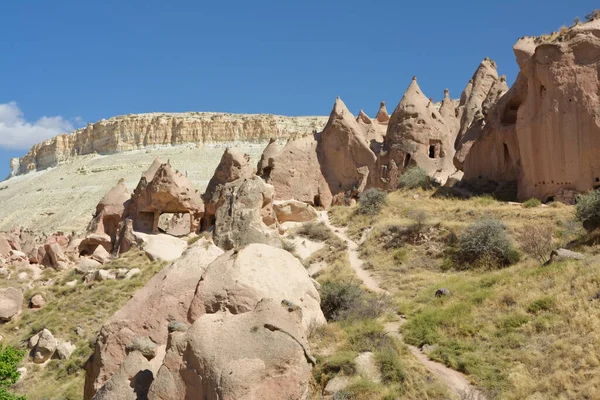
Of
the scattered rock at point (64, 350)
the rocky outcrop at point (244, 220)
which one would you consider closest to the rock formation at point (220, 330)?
the rocky outcrop at point (244, 220)

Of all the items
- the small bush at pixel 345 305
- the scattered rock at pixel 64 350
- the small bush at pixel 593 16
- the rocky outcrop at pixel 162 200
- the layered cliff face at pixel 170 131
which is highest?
the layered cliff face at pixel 170 131

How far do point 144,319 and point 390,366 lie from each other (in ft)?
12.3

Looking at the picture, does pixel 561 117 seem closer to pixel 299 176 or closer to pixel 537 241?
pixel 537 241

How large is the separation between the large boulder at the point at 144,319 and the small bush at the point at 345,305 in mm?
3171

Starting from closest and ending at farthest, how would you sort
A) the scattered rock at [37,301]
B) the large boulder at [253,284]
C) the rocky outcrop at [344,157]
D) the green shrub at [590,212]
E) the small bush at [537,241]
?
the large boulder at [253,284] → the green shrub at [590,212] → the small bush at [537,241] → the scattered rock at [37,301] → the rocky outcrop at [344,157]

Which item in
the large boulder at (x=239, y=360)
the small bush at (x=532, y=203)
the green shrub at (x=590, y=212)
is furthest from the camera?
the small bush at (x=532, y=203)

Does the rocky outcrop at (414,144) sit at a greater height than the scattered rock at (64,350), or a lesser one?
greater

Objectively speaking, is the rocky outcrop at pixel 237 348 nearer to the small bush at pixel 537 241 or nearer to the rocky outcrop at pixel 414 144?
the small bush at pixel 537 241

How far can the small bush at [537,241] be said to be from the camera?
1542 centimetres

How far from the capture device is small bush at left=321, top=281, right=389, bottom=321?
451 inches

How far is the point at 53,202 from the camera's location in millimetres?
67000

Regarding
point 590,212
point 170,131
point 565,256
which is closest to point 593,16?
point 590,212

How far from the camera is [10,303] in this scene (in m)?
19.5

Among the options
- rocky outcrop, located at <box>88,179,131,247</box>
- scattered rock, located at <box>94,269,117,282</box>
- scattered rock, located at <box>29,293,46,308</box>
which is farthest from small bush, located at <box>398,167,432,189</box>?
scattered rock, located at <box>29,293,46,308</box>
